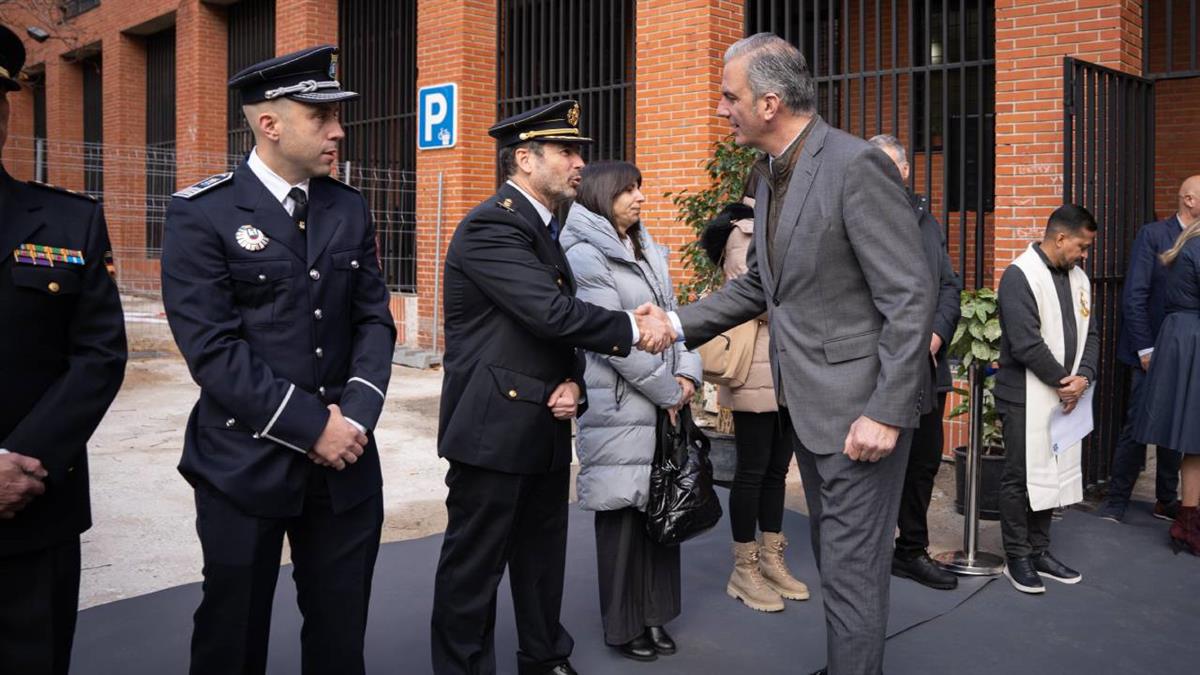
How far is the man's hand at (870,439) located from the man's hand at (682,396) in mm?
1129

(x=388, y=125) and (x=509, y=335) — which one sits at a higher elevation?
(x=388, y=125)

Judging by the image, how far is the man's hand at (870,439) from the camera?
113 inches

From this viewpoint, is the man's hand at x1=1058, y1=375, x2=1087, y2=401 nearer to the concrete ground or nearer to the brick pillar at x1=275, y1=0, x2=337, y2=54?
the concrete ground

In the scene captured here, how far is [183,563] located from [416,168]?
25.6ft

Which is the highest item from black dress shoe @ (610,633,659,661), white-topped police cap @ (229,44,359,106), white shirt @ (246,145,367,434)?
white-topped police cap @ (229,44,359,106)

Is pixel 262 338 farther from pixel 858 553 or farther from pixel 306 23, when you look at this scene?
pixel 306 23

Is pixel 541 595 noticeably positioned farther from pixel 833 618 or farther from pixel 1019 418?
pixel 1019 418

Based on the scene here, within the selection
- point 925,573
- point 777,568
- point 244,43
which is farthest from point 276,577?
point 244,43

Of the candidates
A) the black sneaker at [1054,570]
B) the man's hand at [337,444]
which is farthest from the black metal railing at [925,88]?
the man's hand at [337,444]

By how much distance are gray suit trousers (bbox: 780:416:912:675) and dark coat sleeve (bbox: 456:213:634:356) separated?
33.7 inches

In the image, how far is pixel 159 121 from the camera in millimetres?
18781

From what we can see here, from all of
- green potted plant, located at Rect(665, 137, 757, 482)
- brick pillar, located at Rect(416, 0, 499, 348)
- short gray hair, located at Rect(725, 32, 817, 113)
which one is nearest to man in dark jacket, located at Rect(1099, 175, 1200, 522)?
green potted plant, located at Rect(665, 137, 757, 482)

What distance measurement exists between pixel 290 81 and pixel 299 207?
1.12 feet

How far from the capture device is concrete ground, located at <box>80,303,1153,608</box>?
4957 millimetres
